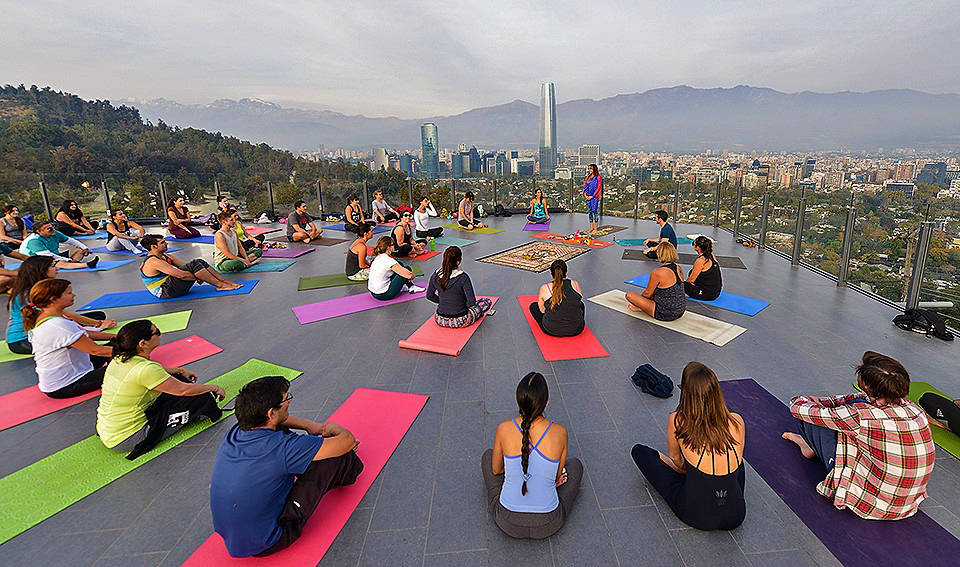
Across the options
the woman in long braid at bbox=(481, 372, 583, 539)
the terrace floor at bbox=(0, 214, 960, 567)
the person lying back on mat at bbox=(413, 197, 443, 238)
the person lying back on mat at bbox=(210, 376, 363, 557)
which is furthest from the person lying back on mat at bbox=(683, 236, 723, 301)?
the person lying back on mat at bbox=(413, 197, 443, 238)

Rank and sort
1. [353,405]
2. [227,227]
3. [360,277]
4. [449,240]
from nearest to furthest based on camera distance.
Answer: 1. [353,405]
2. [360,277]
3. [227,227]
4. [449,240]

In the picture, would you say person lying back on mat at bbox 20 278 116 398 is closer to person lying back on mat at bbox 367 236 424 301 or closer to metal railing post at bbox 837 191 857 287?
person lying back on mat at bbox 367 236 424 301

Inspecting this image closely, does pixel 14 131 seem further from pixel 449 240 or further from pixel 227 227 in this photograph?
pixel 449 240

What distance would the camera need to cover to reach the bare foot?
2853mm

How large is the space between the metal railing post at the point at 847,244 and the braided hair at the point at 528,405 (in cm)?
756

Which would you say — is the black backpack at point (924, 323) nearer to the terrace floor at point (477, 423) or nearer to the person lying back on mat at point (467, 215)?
the terrace floor at point (477, 423)

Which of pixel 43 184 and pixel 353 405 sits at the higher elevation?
pixel 43 184

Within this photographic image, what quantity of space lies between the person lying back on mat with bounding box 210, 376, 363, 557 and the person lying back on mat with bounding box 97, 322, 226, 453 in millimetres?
1260

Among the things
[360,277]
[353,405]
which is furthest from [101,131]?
[353,405]

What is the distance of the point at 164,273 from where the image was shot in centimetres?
646

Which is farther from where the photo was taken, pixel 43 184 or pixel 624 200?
pixel 624 200

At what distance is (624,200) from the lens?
1452 centimetres

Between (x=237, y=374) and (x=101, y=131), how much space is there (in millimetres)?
35384

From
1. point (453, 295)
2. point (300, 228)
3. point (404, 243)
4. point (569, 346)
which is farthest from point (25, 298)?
point (300, 228)
